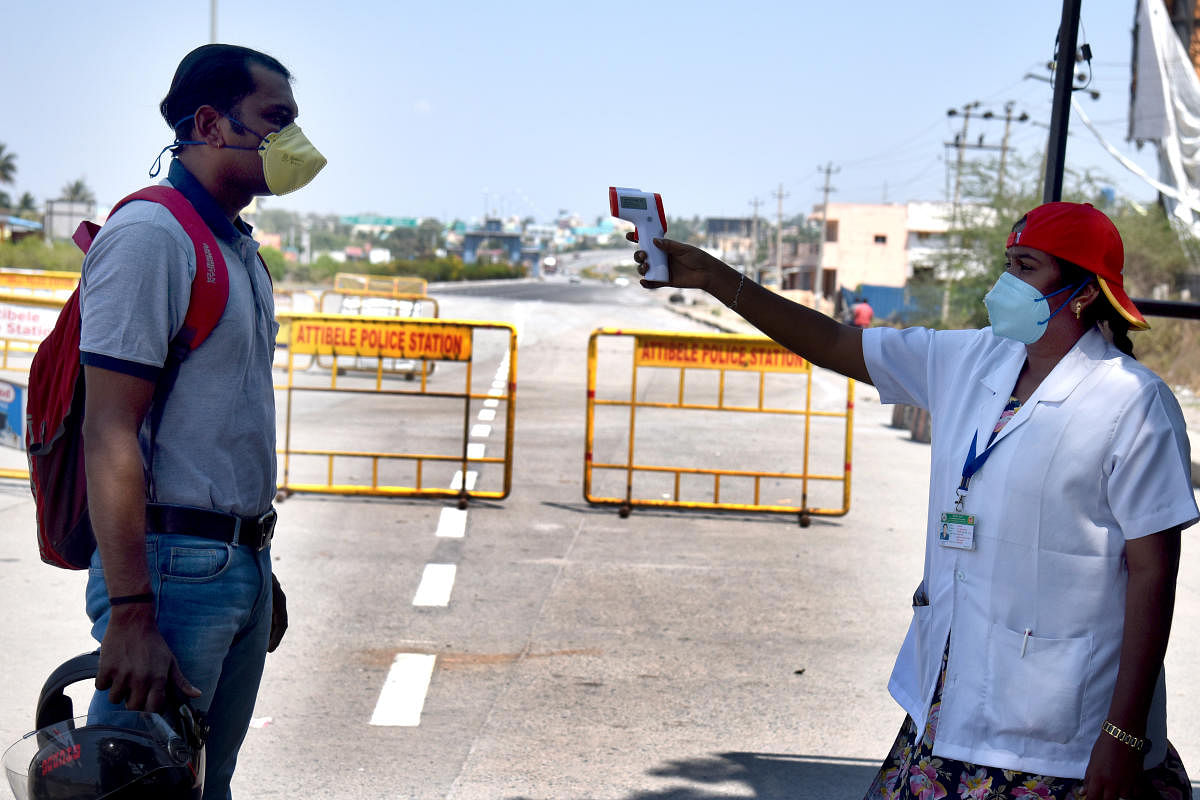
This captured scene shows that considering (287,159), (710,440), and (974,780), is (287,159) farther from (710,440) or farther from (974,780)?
(710,440)

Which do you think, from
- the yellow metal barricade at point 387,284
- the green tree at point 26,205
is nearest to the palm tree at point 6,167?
the green tree at point 26,205

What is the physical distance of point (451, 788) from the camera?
14.6 feet

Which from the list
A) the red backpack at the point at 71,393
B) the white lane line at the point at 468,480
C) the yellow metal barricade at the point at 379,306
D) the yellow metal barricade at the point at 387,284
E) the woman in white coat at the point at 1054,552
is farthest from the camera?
the yellow metal barricade at the point at 387,284

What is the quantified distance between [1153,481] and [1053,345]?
41 centimetres

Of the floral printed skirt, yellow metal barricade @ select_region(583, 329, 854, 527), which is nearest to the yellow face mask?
the floral printed skirt

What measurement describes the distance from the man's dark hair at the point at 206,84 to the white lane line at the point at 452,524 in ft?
20.8

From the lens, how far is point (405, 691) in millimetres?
5496

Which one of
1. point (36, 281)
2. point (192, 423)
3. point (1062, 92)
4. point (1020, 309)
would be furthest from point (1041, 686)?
point (36, 281)

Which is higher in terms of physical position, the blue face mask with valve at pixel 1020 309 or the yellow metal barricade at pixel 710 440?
the blue face mask with valve at pixel 1020 309

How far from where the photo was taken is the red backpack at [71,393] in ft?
8.11

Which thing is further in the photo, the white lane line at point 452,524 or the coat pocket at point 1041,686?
the white lane line at point 452,524

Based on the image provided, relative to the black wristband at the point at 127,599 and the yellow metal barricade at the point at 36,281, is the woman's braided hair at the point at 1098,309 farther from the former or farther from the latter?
the yellow metal barricade at the point at 36,281

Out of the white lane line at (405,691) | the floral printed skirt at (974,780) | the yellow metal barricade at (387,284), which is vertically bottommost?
the white lane line at (405,691)

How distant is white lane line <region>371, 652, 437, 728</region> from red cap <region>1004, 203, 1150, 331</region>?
332cm
